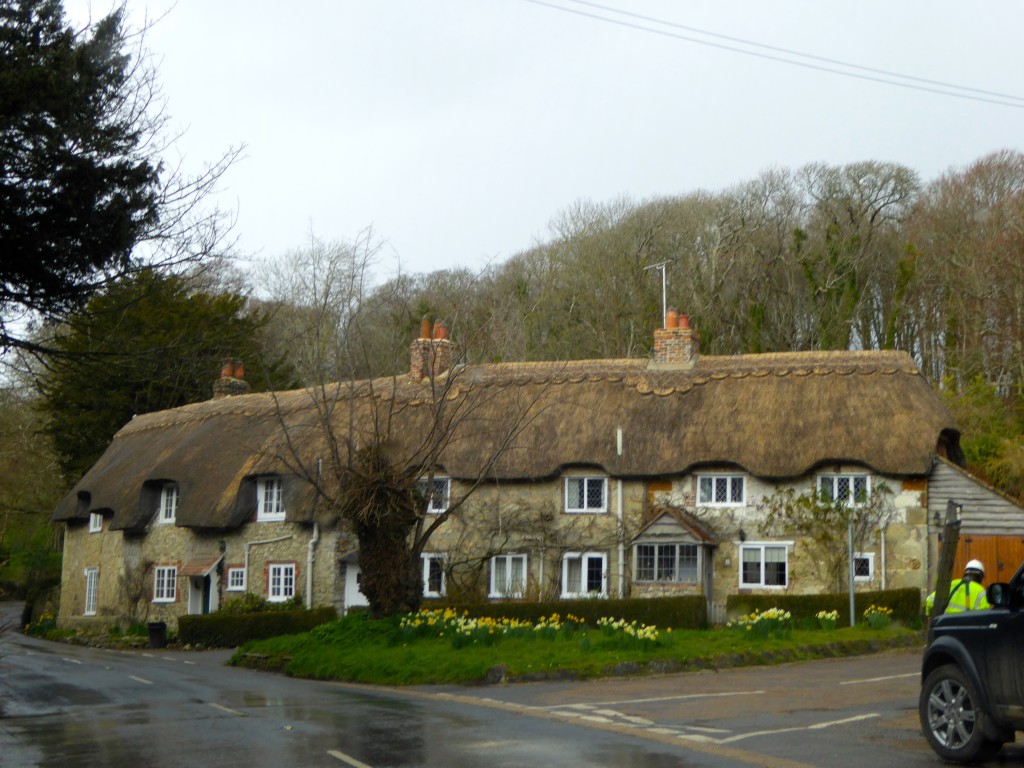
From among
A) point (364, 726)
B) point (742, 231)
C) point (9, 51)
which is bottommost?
point (364, 726)

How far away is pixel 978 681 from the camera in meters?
10.1

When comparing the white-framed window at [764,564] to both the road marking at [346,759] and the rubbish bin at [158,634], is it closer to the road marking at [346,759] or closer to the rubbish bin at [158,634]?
the rubbish bin at [158,634]

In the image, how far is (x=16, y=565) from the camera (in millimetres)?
59156

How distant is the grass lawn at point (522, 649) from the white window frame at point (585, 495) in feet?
36.4

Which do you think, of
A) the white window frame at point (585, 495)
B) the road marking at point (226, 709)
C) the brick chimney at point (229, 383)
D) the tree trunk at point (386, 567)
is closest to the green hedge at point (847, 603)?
the white window frame at point (585, 495)

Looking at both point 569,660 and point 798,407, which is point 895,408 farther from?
point 569,660

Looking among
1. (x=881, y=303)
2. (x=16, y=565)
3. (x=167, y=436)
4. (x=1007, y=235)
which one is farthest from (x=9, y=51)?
(x=16, y=565)

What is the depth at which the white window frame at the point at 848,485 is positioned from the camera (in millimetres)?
32250

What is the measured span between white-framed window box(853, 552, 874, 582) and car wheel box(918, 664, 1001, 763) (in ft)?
72.0

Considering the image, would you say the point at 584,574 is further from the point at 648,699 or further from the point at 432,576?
the point at 648,699

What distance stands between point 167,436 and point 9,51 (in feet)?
114

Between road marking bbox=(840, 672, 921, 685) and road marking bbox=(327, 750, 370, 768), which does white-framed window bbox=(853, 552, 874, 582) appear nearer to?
road marking bbox=(840, 672, 921, 685)

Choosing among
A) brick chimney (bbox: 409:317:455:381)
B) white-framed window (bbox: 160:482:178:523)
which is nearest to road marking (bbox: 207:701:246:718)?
brick chimney (bbox: 409:317:455:381)

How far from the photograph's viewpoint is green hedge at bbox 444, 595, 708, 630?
94.1 feet
